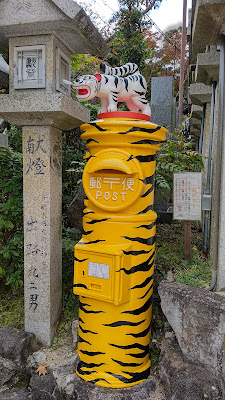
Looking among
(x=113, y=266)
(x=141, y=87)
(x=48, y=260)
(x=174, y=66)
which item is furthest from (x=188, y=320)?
(x=174, y=66)

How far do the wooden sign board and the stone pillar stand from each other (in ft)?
→ 3.89

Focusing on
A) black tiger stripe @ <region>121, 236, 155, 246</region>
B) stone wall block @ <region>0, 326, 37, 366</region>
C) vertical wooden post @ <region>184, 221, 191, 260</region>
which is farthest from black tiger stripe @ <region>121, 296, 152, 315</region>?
stone wall block @ <region>0, 326, 37, 366</region>

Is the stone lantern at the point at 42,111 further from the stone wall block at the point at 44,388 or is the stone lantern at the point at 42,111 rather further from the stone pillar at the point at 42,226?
the stone wall block at the point at 44,388

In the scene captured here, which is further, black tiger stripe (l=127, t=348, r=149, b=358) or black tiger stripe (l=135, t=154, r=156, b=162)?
black tiger stripe (l=127, t=348, r=149, b=358)

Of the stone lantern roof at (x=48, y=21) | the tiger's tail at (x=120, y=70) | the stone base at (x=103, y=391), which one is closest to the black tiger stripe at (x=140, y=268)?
the stone base at (x=103, y=391)

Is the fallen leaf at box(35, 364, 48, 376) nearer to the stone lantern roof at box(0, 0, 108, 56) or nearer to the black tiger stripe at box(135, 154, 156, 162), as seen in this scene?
the black tiger stripe at box(135, 154, 156, 162)

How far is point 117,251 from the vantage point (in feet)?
8.08

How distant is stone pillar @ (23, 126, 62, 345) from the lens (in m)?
2.98

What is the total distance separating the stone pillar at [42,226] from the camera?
9.78 ft

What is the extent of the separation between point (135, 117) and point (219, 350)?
1874 millimetres

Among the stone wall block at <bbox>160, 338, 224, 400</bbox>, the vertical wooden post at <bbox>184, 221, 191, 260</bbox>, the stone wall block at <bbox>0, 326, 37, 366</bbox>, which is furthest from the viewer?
the vertical wooden post at <bbox>184, 221, 191, 260</bbox>

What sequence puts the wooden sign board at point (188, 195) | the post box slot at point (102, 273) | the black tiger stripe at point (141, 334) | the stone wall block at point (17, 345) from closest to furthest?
1. the post box slot at point (102, 273)
2. the black tiger stripe at point (141, 334)
3. the stone wall block at point (17, 345)
4. the wooden sign board at point (188, 195)

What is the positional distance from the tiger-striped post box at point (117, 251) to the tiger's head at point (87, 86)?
21 cm

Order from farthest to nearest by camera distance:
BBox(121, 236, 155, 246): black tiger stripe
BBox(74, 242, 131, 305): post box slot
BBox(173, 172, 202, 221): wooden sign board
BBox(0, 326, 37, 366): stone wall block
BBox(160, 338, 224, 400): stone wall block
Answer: BBox(173, 172, 202, 221): wooden sign board, BBox(0, 326, 37, 366): stone wall block, BBox(121, 236, 155, 246): black tiger stripe, BBox(74, 242, 131, 305): post box slot, BBox(160, 338, 224, 400): stone wall block
